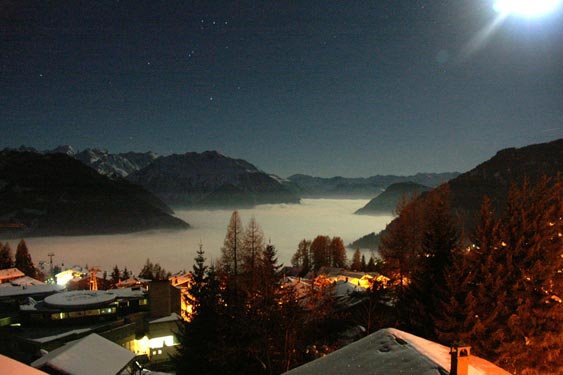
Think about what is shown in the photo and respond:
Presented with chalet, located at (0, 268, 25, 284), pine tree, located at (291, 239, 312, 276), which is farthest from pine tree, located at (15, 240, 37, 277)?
pine tree, located at (291, 239, 312, 276)

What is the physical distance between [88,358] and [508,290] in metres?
22.9

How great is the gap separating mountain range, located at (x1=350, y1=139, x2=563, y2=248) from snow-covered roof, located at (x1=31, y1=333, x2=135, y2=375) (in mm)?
149540

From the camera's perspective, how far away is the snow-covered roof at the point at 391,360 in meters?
9.65

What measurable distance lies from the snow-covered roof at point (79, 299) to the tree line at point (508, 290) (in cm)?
3169

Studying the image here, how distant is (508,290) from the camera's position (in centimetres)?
1680

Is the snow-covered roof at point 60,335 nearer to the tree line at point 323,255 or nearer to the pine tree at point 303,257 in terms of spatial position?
the tree line at point 323,255

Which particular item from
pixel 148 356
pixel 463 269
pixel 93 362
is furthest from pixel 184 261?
pixel 463 269

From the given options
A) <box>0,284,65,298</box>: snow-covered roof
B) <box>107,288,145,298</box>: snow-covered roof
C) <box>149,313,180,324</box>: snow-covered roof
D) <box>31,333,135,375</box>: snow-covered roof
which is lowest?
<box>149,313,180,324</box>: snow-covered roof

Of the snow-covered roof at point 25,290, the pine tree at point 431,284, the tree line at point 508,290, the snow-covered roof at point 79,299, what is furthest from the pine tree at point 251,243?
the snow-covered roof at point 25,290

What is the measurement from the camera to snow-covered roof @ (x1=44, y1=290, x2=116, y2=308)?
36375mm

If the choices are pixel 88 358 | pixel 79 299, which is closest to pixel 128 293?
pixel 79 299

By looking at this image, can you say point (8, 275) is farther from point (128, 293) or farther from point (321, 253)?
point (321, 253)

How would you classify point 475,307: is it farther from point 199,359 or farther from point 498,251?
point 199,359

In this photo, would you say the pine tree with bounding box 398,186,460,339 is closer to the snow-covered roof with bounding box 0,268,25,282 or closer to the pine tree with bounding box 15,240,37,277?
the snow-covered roof with bounding box 0,268,25,282
